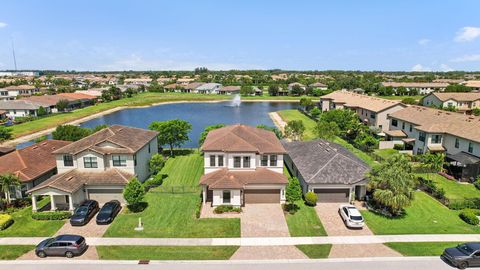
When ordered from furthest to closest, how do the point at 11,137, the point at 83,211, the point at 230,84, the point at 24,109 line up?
the point at 230,84, the point at 24,109, the point at 11,137, the point at 83,211

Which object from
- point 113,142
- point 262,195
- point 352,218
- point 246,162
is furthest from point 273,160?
point 113,142

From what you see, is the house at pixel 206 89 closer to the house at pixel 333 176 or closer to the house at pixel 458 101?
the house at pixel 458 101

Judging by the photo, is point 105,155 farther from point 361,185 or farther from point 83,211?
point 361,185

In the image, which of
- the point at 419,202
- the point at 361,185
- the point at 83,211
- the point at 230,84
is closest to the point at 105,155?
the point at 83,211

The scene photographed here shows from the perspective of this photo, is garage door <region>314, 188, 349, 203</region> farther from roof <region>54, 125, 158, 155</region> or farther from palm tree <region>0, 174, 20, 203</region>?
palm tree <region>0, 174, 20, 203</region>

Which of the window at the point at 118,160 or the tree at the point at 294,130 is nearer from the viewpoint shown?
the window at the point at 118,160

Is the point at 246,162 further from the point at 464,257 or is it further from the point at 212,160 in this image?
the point at 464,257

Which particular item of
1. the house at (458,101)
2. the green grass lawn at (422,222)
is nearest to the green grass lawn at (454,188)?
the green grass lawn at (422,222)
